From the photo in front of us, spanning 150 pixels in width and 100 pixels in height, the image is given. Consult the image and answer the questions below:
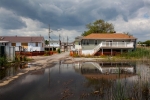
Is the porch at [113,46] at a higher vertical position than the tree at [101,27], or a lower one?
lower

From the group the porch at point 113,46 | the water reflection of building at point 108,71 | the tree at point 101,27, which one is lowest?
the water reflection of building at point 108,71

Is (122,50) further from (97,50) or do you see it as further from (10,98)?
(10,98)

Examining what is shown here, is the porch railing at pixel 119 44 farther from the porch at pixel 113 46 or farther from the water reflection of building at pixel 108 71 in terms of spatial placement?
the water reflection of building at pixel 108 71

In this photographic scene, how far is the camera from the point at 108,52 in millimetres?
39312

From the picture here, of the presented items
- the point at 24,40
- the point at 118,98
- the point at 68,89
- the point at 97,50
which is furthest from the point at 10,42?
the point at 118,98

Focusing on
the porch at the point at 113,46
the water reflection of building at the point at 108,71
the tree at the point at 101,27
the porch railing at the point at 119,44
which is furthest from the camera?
the tree at the point at 101,27

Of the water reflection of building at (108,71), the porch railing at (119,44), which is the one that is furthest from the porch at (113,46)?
the water reflection of building at (108,71)

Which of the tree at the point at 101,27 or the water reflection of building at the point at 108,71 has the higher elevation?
the tree at the point at 101,27

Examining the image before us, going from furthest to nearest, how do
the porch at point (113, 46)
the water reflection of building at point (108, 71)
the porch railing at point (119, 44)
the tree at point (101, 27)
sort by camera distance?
the tree at point (101, 27)
the porch railing at point (119, 44)
the porch at point (113, 46)
the water reflection of building at point (108, 71)

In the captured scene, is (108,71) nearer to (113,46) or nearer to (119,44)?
(113,46)

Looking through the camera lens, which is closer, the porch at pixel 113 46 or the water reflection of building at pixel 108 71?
the water reflection of building at pixel 108 71

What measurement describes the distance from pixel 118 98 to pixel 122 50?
34.7 metres

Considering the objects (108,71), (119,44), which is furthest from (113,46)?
(108,71)

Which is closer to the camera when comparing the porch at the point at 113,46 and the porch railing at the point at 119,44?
the porch at the point at 113,46
